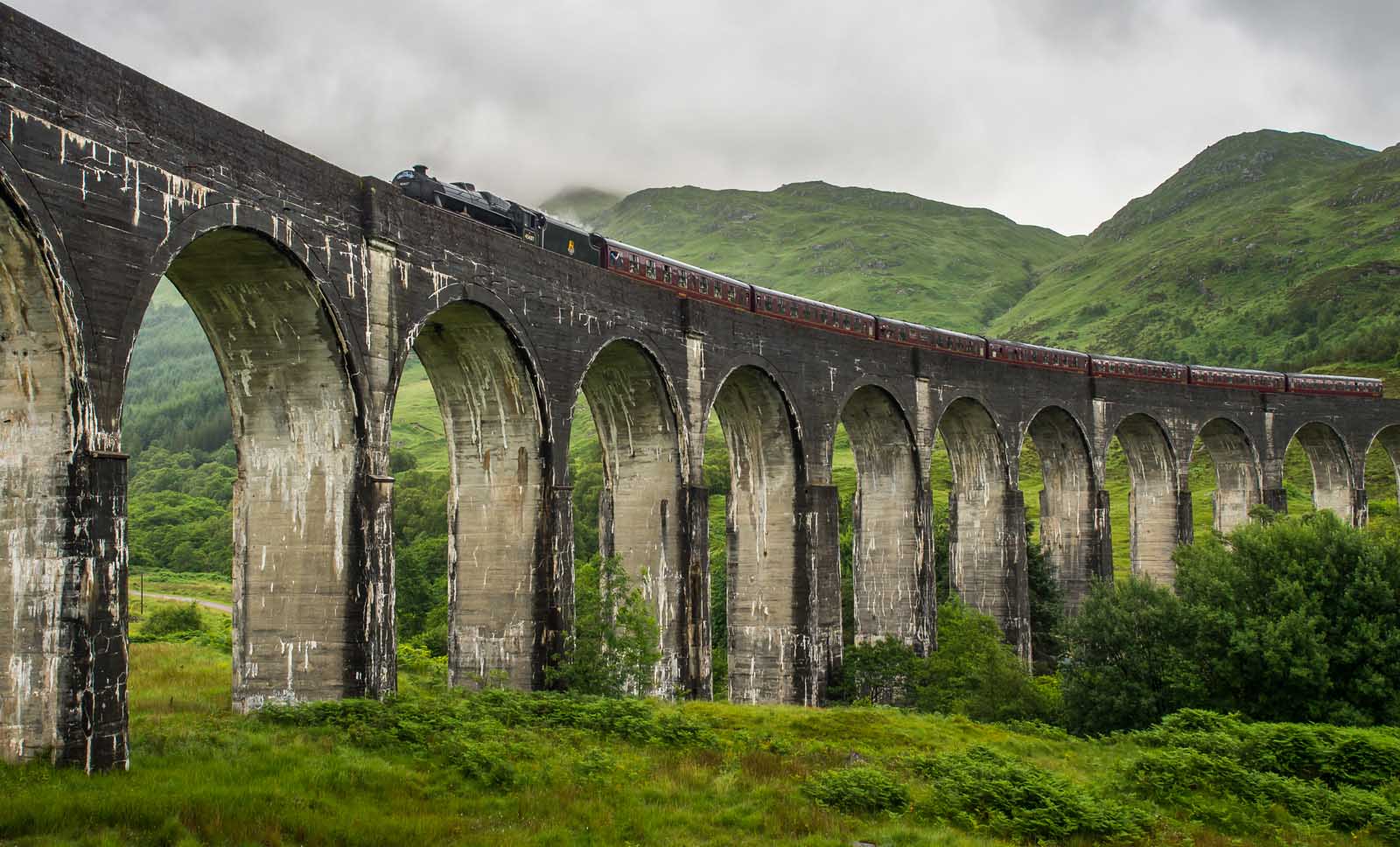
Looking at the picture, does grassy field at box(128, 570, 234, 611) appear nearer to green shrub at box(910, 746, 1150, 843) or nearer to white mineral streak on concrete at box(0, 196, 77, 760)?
white mineral streak on concrete at box(0, 196, 77, 760)

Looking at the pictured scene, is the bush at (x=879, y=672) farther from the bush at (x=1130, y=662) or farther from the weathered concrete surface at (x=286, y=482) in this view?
the weathered concrete surface at (x=286, y=482)

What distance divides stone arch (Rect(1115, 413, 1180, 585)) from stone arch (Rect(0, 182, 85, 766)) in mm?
39702

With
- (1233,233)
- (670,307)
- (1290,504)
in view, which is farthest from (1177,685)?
(1233,233)

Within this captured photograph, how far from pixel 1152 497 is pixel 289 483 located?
37.5 m

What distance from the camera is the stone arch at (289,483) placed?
17547 mm

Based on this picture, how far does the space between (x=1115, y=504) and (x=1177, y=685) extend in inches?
2053

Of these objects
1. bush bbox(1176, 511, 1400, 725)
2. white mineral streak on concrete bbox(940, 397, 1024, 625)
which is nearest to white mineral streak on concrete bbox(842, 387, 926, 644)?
white mineral streak on concrete bbox(940, 397, 1024, 625)

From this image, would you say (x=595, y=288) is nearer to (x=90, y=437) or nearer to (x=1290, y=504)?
(x=90, y=437)

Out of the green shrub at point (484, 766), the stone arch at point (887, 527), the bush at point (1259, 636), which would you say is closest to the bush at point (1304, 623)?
the bush at point (1259, 636)

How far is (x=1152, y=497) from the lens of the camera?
4588 centimetres

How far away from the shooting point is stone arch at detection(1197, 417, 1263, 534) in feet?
157

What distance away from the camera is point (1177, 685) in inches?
968

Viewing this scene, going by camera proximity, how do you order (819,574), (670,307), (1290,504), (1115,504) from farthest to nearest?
(1115,504) < (1290,504) < (819,574) < (670,307)

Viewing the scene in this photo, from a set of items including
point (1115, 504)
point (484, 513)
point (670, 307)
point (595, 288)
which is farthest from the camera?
point (1115, 504)
